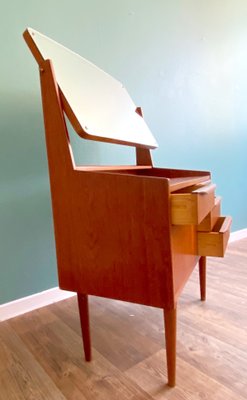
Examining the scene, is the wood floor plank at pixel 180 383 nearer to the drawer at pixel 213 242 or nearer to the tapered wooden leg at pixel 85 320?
the tapered wooden leg at pixel 85 320

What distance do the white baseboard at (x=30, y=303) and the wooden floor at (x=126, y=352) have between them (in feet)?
0.11

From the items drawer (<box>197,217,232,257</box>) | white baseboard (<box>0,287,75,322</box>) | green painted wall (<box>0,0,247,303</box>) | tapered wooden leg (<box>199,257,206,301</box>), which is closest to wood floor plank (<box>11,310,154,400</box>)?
white baseboard (<box>0,287,75,322</box>)

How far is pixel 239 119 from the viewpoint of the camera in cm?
226

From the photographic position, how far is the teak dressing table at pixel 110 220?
75 cm

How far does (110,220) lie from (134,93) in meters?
1.10

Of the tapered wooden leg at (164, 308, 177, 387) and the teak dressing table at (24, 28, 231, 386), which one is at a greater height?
the teak dressing table at (24, 28, 231, 386)

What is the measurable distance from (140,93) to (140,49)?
25cm

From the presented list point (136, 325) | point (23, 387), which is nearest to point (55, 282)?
point (136, 325)

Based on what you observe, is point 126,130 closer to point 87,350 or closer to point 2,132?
point 2,132

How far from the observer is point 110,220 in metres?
0.81

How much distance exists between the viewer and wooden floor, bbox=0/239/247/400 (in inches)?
32.8

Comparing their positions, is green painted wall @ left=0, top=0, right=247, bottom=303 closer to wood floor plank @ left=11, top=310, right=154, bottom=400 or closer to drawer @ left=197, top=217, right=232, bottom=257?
wood floor plank @ left=11, top=310, right=154, bottom=400

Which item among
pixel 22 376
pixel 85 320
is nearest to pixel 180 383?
pixel 85 320

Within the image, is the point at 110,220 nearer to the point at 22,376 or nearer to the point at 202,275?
the point at 22,376
